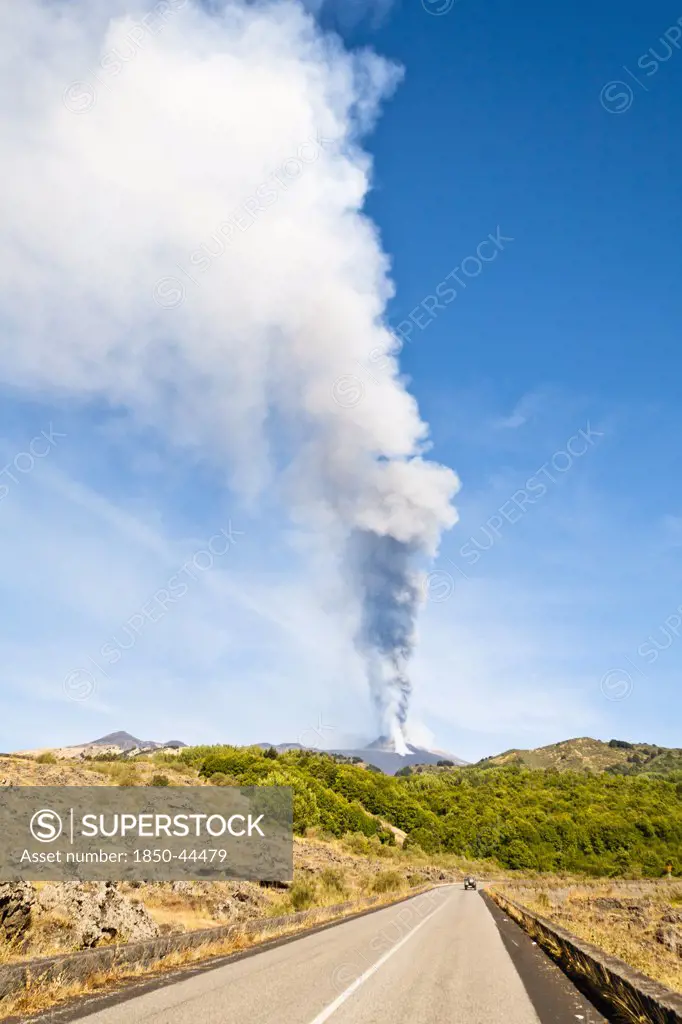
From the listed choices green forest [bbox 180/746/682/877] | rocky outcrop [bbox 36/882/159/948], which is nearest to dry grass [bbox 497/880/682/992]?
rocky outcrop [bbox 36/882/159/948]

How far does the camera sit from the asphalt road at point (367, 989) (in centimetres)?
771

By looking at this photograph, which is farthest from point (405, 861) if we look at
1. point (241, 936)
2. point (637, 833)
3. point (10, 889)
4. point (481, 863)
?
point (10, 889)

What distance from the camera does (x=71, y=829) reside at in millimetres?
25219

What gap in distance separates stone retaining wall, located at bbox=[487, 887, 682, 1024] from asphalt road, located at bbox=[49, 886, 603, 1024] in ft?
1.11

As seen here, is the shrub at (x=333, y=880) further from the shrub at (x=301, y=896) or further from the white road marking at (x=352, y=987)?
the white road marking at (x=352, y=987)

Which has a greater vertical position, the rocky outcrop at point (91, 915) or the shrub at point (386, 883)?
the rocky outcrop at point (91, 915)

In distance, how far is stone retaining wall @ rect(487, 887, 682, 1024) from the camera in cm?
711

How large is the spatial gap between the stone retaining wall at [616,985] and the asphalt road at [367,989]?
338 millimetres

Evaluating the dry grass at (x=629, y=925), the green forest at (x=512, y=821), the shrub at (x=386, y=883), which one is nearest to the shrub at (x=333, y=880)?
the shrub at (x=386, y=883)

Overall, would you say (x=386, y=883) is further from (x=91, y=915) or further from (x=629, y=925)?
(x=91, y=915)

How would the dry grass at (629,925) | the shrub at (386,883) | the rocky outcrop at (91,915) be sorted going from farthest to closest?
the shrub at (386,883) → the dry grass at (629,925) → the rocky outcrop at (91,915)

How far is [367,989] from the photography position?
9719mm

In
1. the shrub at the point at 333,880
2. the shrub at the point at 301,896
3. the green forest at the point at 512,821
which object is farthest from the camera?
the green forest at the point at 512,821

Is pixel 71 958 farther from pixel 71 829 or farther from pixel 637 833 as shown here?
pixel 637 833
